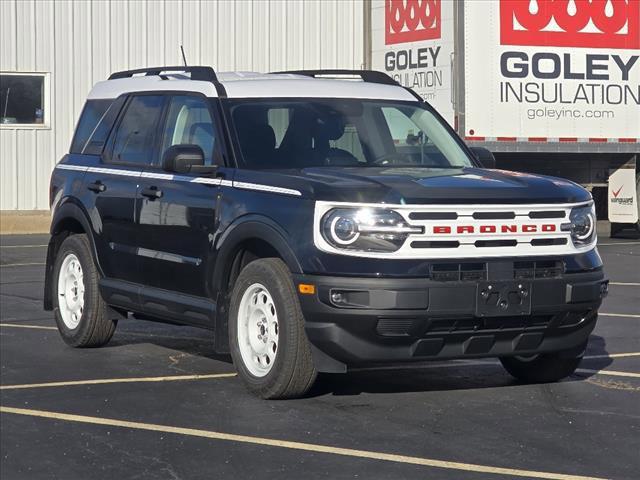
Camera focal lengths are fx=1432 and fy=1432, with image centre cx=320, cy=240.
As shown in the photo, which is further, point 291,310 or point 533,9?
point 533,9

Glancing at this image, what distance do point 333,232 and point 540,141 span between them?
13958 millimetres

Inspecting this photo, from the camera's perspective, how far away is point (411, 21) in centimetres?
2111

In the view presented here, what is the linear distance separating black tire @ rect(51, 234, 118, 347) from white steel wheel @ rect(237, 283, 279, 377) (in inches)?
80.9

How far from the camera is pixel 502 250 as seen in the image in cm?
780

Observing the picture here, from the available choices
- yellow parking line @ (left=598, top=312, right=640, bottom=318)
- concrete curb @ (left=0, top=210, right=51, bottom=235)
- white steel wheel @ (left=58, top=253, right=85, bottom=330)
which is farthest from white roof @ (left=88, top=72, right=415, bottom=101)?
concrete curb @ (left=0, top=210, right=51, bottom=235)

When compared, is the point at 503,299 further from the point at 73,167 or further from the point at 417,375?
Result: the point at 73,167

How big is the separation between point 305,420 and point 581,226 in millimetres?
1980

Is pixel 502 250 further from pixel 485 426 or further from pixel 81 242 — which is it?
pixel 81 242

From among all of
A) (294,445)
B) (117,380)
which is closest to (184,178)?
(117,380)

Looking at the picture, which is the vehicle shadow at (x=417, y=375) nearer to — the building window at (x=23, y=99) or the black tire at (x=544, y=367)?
the black tire at (x=544, y=367)

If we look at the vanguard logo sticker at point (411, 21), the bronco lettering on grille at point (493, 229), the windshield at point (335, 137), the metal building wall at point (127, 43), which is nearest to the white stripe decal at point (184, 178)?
the windshield at point (335, 137)

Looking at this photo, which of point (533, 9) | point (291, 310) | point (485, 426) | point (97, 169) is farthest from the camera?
point (533, 9)

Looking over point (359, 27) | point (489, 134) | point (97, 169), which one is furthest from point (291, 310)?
point (359, 27)

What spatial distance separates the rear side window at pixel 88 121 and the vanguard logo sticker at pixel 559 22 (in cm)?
1105
